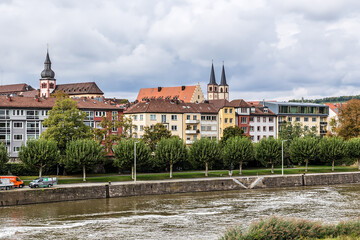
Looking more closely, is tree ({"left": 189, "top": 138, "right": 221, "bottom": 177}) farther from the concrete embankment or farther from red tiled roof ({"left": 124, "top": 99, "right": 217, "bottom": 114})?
red tiled roof ({"left": 124, "top": 99, "right": 217, "bottom": 114})

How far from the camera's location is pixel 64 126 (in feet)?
289

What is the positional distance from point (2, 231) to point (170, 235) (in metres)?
16.9

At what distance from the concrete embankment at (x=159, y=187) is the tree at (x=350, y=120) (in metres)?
29.7

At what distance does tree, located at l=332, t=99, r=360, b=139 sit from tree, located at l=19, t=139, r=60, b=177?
244ft

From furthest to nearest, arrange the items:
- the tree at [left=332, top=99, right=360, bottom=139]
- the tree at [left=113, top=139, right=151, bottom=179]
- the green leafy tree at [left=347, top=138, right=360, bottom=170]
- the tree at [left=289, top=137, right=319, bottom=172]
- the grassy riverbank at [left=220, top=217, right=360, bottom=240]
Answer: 1. the tree at [left=332, top=99, right=360, bottom=139]
2. the green leafy tree at [left=347, top=138, right=360, bottom=170]
3. the tree at [left=289, top=137, right=319, bottom=172]
4. the tree at [left=113, top=139, right=151, bottom=179]
5. the grassy riverbank at [left=220, top=217, right=360, bottom=240]

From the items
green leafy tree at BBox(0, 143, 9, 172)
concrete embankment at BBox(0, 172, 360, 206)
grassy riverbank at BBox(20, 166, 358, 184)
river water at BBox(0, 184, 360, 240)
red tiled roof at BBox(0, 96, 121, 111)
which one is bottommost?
river water at BBox(0, 184, 360, 240)

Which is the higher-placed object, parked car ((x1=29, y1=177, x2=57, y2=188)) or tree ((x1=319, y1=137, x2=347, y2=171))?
tree ((x1=319, y1=137, x2=347, y2=171))

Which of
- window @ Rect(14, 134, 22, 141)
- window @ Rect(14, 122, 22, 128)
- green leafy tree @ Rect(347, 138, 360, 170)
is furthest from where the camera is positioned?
window @ Rect(14, 122, 22, 128)

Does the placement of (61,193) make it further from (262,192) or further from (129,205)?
(262,192)

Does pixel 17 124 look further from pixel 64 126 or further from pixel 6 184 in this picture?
pixel 6 184

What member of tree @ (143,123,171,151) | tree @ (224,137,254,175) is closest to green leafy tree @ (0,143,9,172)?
tree @ (143,123,171,151)

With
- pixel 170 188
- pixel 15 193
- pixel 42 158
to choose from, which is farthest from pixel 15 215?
pixel 170 188

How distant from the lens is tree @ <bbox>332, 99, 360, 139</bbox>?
12212 centimetres

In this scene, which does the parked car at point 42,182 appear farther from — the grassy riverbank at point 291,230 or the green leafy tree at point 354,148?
the green leafy tree at point 354,148
